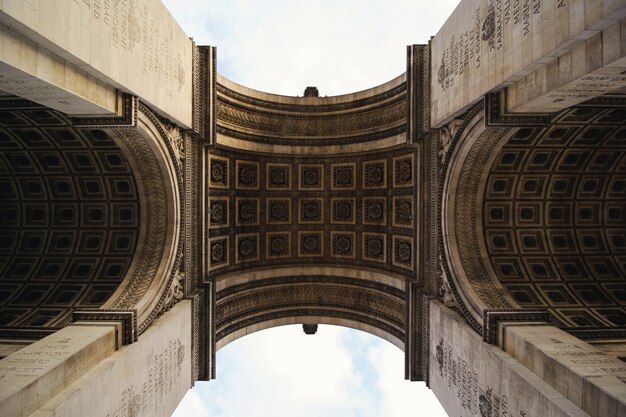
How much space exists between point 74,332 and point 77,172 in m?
8.47

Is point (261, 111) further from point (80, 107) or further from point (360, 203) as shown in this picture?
point (80, 107)

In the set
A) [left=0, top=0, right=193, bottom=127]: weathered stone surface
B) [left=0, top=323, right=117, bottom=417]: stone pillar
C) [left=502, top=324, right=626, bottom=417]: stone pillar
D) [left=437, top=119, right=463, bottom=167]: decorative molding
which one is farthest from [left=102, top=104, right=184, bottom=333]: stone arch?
[left=502, top=324, right=626, bottom=417]: stone pillar

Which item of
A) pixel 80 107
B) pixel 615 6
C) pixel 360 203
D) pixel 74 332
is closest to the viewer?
pixel 615 6

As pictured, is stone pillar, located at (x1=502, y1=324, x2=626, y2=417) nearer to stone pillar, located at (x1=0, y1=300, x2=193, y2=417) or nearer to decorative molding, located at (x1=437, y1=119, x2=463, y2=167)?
decorative molding, located at (x1=437, y1=119, x2=463, y2=167)

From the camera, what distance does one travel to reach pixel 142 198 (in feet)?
58.4

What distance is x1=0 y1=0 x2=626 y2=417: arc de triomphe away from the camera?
10.5 metres

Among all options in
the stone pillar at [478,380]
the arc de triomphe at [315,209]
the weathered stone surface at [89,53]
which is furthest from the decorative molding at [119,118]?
the stone pillar at [478,380]

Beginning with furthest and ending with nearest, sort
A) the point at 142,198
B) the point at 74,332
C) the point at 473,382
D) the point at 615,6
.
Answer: the point at 142,198 → the point at 473,382 → the point at 74,332 → the point at 615,6

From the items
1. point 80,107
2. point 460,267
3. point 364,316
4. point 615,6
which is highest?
point 615,6

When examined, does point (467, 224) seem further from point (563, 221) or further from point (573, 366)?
point (573, 366)

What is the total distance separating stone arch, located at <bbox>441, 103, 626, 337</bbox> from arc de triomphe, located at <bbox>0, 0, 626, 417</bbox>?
10 cm

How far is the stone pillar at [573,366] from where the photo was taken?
9656 millimetres

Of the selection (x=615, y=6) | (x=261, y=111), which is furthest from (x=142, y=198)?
(x=615, y=6)

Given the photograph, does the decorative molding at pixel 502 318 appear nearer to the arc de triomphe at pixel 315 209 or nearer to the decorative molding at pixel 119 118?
the arc de triomphe at pixel 315 209
